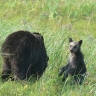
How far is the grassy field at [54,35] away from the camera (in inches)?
262

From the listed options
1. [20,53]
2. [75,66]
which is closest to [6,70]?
[20,53]

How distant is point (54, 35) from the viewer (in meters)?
9.15

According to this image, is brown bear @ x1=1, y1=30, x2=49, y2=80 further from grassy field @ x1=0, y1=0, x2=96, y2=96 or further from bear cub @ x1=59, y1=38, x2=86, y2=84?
bear cub @ x1=59, y1=38, x2=86, y2=84

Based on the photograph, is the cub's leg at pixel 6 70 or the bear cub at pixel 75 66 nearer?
the cub's leg at pixel 6 70

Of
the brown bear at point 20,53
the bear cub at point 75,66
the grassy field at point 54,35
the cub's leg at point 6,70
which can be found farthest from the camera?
the bear cub at point 75,66

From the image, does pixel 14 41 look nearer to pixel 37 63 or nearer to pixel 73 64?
pixel 37 63

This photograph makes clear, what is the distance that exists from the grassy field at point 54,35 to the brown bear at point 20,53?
0.20m

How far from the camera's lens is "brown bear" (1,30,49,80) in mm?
6836

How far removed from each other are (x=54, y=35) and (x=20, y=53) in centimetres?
243

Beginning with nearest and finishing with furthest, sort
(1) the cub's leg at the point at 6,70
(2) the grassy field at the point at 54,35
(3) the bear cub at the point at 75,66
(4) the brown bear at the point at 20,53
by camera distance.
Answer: (2) the grassy field at the point at 54,35
(4) the brown bear at the point at 20,53
(1) the cub's leg at the point at 6,70
(3) the bear cub at the point at 75,66

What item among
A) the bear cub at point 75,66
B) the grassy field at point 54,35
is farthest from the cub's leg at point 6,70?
the bear cub at point 75,66

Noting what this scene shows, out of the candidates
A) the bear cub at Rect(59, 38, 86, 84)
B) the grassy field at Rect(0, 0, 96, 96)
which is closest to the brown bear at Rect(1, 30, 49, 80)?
the grassy field at Rect(0, 0, 96, 96)

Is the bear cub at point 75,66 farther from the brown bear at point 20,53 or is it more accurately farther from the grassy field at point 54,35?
the brown bear at point 20,53

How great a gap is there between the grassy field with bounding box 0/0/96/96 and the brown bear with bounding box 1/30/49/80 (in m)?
0.20
